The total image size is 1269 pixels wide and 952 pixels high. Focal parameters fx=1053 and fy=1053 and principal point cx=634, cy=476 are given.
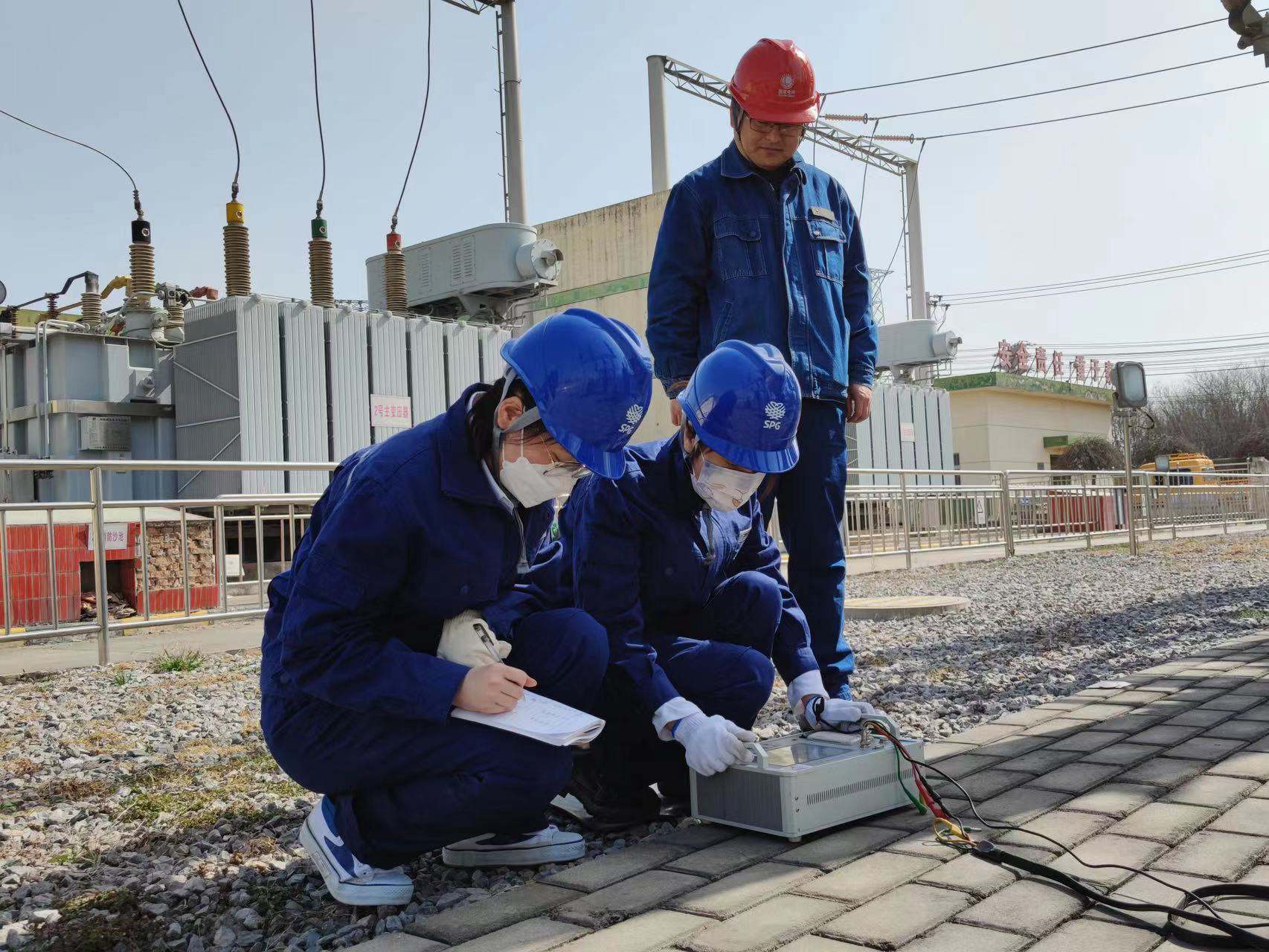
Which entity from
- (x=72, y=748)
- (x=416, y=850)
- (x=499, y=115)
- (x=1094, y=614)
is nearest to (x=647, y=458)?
(x=416, y=850)

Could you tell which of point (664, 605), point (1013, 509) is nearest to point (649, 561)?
point (664, 605)

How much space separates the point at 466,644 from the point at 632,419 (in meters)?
0.58

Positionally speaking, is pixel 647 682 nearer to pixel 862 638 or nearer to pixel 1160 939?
pixel 1160 939

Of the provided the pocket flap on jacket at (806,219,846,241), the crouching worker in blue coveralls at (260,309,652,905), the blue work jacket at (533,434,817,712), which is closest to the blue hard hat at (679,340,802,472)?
the blue work jacket at (533,434,817,712)

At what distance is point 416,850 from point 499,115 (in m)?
14.4

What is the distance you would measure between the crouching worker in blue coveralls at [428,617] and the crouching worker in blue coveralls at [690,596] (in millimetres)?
309

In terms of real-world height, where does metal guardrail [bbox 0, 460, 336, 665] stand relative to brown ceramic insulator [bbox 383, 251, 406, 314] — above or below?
below

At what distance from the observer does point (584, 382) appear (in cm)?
207

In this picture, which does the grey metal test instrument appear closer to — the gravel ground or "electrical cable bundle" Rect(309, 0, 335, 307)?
the gravel ground

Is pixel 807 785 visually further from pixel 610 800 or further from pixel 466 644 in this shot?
pixel 466 644

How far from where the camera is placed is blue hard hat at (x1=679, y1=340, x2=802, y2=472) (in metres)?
2.45

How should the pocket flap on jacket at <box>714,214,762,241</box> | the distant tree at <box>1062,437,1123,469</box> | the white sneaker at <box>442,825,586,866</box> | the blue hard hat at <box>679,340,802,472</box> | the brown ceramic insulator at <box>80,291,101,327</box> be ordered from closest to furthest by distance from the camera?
the white sneaker at <box>442,825,586,866</box>, the blue hard hat at <box>679,340,802,472</box>, the pocket flap on jacket at <box>714,214,762,241</box>, the brown ceramic insulator at <box>80,291,101,327</box>, the distant tree at <box>1062,437,1123,469</box>

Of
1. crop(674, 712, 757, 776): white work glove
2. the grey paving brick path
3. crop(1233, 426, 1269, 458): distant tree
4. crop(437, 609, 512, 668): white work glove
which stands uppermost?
crop(1233, 426, 1269, 458): distant tree

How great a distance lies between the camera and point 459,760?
6.98ft
